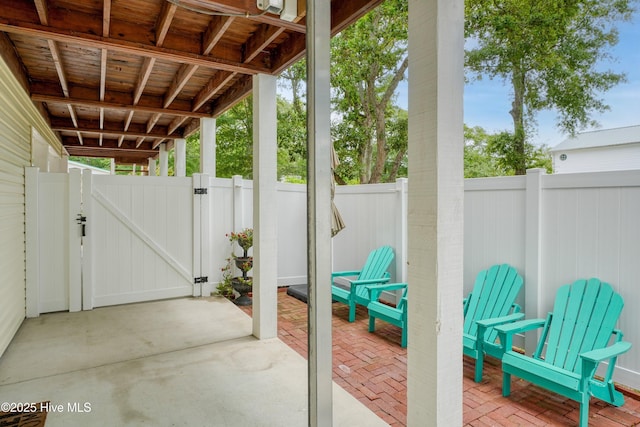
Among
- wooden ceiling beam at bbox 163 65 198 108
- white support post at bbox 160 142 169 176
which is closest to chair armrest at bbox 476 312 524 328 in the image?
wooden ceiling beam at bbox 163 65 198 108

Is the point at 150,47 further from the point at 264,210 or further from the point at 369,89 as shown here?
the point at 369,89

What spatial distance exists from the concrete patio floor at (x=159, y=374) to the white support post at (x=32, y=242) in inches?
8.3

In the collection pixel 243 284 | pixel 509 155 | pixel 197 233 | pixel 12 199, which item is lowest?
pixel 243 284

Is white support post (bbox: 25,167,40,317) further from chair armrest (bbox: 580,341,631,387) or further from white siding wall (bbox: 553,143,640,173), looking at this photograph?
white siding wall (bbox: 553,143,640,173)

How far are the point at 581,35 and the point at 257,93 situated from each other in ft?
23.6

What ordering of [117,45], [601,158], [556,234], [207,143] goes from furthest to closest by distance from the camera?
[601,158], [207,143], [117,45], [556,234]

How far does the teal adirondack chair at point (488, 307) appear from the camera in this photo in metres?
2.75

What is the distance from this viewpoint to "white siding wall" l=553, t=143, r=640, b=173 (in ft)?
31.7

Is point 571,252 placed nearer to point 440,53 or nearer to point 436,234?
point 436,234

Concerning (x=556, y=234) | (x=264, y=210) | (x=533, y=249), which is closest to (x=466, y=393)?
(x=533, y=249)

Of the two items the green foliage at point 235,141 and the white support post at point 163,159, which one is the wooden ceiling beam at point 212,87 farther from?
the green foliage at point 235,141

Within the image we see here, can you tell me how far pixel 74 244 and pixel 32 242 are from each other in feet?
1.27

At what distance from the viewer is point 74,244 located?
14.1 ft

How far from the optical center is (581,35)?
23.8ft
